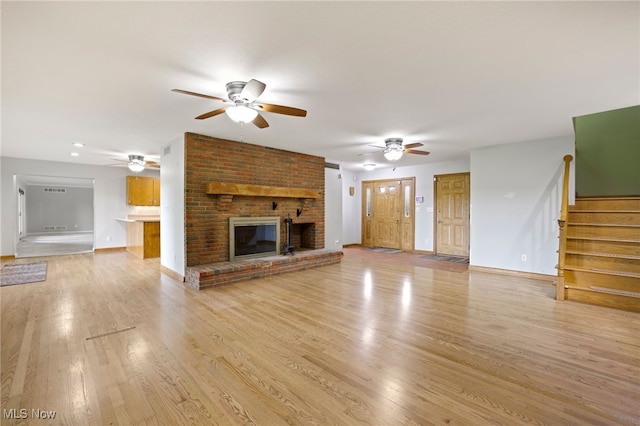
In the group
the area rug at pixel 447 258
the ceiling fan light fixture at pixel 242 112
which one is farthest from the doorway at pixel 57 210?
the area rug at pixel 447 258

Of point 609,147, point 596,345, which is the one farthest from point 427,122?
point 609,147

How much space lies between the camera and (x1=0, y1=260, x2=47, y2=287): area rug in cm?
457

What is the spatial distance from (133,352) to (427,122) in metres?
4.27

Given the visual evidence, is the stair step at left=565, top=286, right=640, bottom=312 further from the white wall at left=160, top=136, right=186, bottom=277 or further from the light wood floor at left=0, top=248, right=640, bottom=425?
the white wall at left=160, top=136, right=186, bottom=277

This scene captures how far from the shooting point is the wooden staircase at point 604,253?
3548 mm

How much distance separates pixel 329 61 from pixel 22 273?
6.59 m

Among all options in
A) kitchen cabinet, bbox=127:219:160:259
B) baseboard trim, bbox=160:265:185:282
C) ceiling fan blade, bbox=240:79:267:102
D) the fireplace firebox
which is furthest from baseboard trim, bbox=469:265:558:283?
kitchen cabinet, bbox=127:219:160:259

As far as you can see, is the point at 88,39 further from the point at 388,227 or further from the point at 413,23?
the point at 388,227

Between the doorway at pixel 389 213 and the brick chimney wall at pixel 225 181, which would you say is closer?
the brick chimney wall at pixel 225 181

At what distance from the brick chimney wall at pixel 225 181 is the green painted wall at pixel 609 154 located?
521cm

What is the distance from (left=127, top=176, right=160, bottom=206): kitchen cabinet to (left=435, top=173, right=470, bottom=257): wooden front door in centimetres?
816

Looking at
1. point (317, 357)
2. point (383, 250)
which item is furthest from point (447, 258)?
point (317, 357)

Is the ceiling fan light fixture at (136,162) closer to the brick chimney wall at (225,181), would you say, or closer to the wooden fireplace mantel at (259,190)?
the brick chimney wall at (225,181)

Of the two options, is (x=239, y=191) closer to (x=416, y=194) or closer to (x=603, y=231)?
(x=416, y=194)
